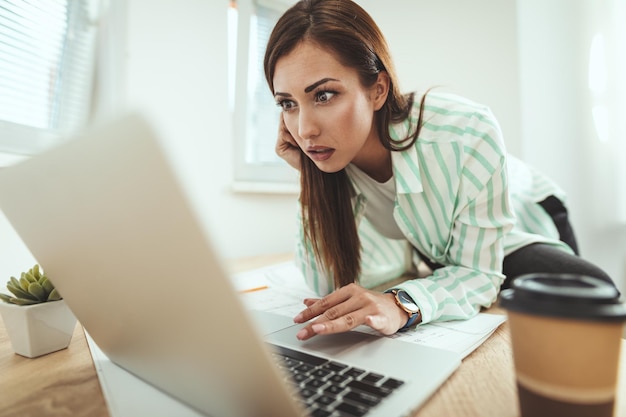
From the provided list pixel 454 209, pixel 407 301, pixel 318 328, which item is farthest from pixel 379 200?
pixel 318 328

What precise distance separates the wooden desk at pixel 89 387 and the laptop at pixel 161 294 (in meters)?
0.02

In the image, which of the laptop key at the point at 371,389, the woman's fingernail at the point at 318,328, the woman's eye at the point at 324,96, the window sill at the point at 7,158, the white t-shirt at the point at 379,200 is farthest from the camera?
the white t-shirt at the point at 379,200

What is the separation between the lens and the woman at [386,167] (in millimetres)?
790

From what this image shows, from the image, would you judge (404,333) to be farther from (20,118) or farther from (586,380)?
(20,118)

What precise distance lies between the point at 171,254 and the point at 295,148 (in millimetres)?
834

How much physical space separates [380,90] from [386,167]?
22 cm

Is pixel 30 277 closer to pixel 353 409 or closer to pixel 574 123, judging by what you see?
pixel 353 409

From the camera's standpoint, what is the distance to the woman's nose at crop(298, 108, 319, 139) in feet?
2.76

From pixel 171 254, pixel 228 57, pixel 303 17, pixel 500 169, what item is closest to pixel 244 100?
pixel 228 57

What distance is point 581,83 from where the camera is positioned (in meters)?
1.81

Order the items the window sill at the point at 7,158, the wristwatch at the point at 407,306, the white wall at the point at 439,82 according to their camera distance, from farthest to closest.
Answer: the white wall at the point at 439,82, the window sill at the point at 7,158, the wristwatch at the point at 407,306

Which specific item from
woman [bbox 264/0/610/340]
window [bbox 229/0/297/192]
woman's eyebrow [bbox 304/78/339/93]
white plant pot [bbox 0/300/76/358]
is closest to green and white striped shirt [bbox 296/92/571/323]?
woman [bbox 264/0/610/340]

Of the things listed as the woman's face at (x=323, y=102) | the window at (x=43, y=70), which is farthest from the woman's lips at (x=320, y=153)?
the window at (x=43, y=70)

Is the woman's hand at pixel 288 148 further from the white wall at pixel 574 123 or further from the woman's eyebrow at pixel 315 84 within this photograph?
the white wall at pixel 574 123
